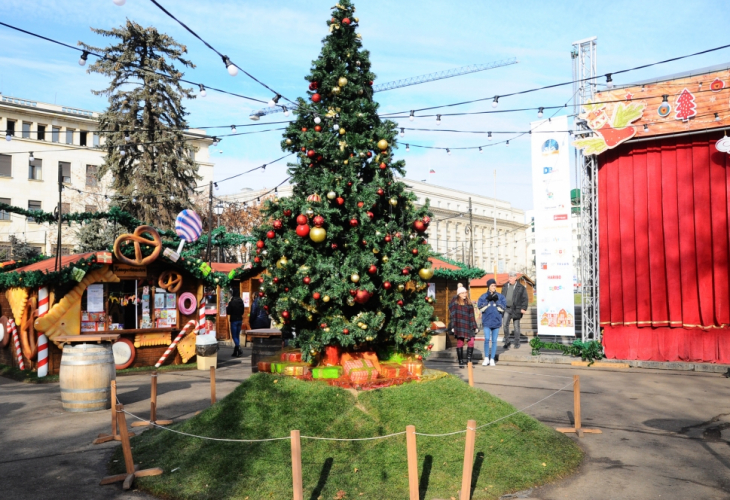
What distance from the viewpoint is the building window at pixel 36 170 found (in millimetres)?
51375

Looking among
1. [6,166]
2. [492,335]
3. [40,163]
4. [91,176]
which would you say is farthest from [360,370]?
[40,163]

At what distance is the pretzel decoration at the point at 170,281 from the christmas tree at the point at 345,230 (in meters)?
8.11

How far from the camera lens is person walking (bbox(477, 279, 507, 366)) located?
15.1m

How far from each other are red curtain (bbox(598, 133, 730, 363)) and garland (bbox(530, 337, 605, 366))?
321 millimetres

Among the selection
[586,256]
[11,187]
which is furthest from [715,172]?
[11,187]

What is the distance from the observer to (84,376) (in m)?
9.70

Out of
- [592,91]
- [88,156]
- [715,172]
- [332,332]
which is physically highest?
[88,156]

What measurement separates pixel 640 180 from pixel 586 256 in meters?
2.31

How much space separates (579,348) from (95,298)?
39.6 feet

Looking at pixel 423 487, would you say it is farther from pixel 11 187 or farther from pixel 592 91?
pixel 11 187

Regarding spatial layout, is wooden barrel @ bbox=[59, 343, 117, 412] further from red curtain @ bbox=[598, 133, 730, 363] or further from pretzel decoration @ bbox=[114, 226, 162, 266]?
red curtain @ bbox=[598, 133, 730, 363]

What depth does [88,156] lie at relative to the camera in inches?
2122

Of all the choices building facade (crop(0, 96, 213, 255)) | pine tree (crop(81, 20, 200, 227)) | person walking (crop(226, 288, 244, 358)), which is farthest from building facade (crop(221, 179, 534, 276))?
person walking (crop(226, 288, 244, 358))

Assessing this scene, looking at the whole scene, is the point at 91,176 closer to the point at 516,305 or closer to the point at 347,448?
the point at 516,305
